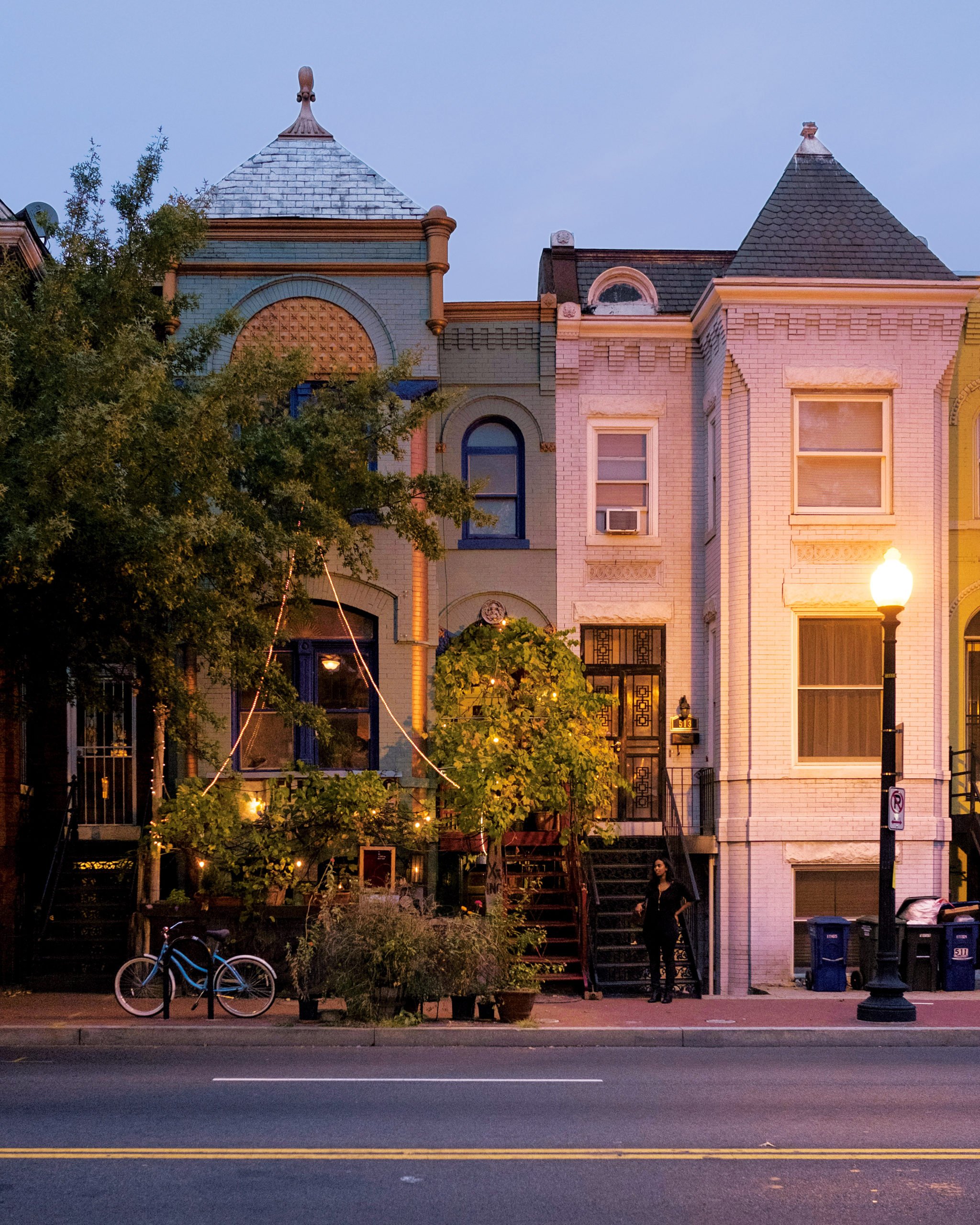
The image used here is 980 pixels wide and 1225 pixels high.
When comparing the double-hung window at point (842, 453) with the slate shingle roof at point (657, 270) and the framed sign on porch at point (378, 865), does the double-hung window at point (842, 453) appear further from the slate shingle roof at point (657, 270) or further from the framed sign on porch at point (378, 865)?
the framed sign on porch at point (378, 865)

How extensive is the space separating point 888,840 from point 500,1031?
4403 millimetres

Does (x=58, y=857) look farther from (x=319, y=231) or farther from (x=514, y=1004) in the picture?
(x=319, y=231)

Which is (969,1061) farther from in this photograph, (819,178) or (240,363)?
(819,178)

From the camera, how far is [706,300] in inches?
797

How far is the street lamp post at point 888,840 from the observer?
→ 14672mm

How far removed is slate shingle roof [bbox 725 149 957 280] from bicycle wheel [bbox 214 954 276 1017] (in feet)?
36.5

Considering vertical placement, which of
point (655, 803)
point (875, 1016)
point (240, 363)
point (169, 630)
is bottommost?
point (875, 1016)

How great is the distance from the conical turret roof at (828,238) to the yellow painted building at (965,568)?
119cm

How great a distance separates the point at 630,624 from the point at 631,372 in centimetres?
359

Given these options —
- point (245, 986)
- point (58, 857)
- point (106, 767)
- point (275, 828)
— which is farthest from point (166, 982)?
point (106, 767)

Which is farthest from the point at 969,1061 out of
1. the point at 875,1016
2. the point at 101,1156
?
the point at 101,1156

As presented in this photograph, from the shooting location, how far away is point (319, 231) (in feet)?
66.3

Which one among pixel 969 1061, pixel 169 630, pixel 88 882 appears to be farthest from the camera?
pixel 88 882

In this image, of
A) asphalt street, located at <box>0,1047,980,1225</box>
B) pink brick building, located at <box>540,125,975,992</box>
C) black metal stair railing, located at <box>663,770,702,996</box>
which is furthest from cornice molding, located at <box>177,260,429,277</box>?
asphalt street, located at <box>0,1047,980,1225</box>
